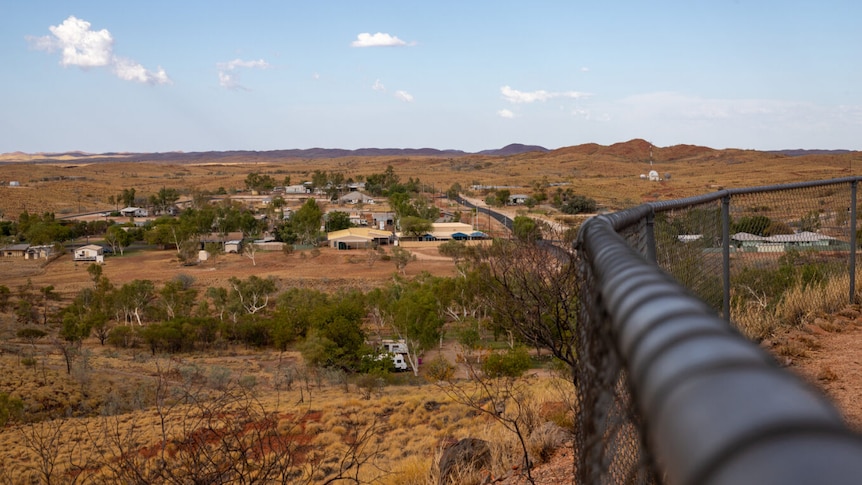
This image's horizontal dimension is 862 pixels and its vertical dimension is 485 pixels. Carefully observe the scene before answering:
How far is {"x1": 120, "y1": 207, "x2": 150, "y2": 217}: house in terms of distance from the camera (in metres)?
99.2

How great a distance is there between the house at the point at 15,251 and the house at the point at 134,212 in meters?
30.8

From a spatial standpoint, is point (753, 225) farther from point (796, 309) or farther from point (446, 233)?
point (446, 233)

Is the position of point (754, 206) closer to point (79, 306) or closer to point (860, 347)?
point (860, 347)

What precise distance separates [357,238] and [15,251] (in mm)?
32708

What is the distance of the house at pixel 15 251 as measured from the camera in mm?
67500

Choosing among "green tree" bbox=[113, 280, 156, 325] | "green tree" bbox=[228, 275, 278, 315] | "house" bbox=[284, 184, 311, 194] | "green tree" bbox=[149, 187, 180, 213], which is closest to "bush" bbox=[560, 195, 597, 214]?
"green tree" bbox=[228, 275, 278, 315]

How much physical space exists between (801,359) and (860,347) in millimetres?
746

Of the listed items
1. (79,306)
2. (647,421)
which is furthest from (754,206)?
(79,306)

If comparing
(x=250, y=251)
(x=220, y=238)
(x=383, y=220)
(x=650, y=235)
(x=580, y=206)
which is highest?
(x=650, y=235)

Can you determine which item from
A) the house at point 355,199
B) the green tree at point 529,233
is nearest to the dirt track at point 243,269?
the green tree at point 529,233

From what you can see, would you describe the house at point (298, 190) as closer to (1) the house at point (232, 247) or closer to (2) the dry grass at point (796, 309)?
(1) the house at point (232, 247)

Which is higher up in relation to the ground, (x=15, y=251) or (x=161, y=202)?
(x=161, y=202)

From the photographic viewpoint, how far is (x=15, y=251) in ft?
222

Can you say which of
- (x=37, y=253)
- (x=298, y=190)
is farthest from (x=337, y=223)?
(x=298, y=190)
